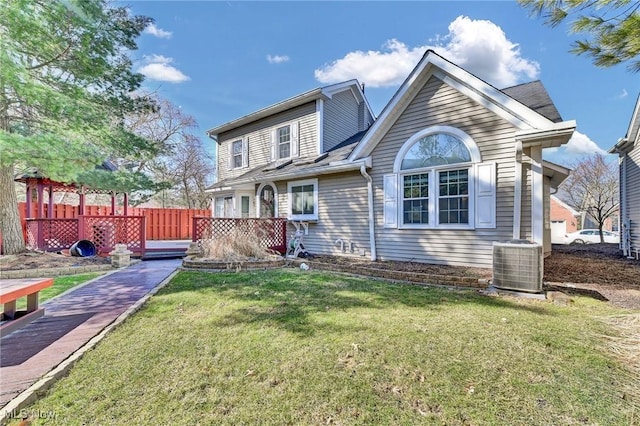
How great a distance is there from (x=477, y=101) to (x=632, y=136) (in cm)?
848

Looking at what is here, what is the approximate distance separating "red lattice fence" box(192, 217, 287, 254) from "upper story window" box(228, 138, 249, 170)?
5727 mm

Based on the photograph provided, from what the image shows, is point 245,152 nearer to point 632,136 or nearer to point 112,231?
point 112,231

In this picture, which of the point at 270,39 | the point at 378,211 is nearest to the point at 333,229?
the point at 378,211

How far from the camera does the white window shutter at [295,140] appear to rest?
41.6 ft

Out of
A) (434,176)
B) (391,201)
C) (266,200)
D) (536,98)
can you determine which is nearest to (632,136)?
(536,98)

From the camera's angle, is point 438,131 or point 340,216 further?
point 340,216

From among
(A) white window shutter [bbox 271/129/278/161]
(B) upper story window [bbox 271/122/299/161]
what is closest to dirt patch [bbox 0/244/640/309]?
(B) upper story window [bbox 271/122/299/161]

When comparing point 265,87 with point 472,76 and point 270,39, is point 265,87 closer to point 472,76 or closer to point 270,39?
point 270,39

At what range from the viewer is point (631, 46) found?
11.1 feet

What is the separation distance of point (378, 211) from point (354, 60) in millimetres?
9816

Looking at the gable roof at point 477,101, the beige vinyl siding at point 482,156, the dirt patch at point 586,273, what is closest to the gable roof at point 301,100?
the gable roof at point 477,101

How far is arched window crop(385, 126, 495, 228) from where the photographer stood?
7.00m

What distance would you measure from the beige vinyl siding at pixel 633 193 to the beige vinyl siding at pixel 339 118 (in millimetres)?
10477

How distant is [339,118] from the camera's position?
1306 centimetres
